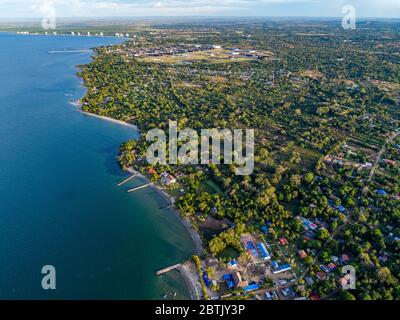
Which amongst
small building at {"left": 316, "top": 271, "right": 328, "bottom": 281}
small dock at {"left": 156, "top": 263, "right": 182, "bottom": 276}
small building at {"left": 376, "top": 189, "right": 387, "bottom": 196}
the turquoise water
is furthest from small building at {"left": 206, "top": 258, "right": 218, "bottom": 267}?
small building at {"left": 376, "top": 189, "right": 387, "bottom": 196}

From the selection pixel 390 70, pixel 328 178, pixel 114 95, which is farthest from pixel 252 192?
pixel 390 70

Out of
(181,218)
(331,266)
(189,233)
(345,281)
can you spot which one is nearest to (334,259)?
(331,266)

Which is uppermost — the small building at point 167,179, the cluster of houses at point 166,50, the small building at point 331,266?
the cluster of houses at point 166,50

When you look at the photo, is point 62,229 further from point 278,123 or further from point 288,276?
point 278,123

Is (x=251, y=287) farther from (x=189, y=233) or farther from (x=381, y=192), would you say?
(x=381, y=192)

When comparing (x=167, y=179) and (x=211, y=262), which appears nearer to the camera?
(x=211, y=262)

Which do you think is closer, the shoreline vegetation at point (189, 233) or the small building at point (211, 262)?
the shoreline vegetation at point (189, 233)

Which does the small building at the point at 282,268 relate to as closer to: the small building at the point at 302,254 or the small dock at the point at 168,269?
the small building at the point at 302,254

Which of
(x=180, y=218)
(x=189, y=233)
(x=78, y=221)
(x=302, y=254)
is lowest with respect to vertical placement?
(x=302, y=254)

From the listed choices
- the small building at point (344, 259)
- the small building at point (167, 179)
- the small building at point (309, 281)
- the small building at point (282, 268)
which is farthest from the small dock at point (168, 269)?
the small building at point (344, 259)
